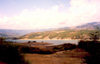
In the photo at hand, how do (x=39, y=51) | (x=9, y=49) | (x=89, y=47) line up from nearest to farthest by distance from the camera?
(x=9, y=49) < (x=89, y=47) < (x=39, y=51)

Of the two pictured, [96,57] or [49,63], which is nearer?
[96,57]

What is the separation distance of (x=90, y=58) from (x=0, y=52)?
355 inches

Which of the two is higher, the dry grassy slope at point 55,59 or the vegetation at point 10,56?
the vegetation at point 10,56

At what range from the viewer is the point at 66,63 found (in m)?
20.0

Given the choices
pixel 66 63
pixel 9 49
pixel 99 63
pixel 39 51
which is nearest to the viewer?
pixel 99 63

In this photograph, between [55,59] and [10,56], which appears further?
[55,59]

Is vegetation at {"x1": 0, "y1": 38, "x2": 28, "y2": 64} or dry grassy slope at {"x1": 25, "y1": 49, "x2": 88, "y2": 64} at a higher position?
vegetation at {"x1": 0, "y1": 38, "x2": 28, "y2": 64}

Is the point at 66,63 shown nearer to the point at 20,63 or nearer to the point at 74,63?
the point at 74,63

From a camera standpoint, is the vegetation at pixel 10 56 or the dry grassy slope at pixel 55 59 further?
the dry grassy slope at pixel 55 59

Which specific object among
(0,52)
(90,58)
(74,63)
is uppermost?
(0,52)

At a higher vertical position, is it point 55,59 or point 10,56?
point 10,56

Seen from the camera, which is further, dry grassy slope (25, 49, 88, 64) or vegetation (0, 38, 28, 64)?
dry grassy slope (25, 49, 88, 64)

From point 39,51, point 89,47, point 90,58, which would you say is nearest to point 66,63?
point 90,58

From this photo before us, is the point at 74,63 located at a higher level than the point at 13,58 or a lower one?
lower
